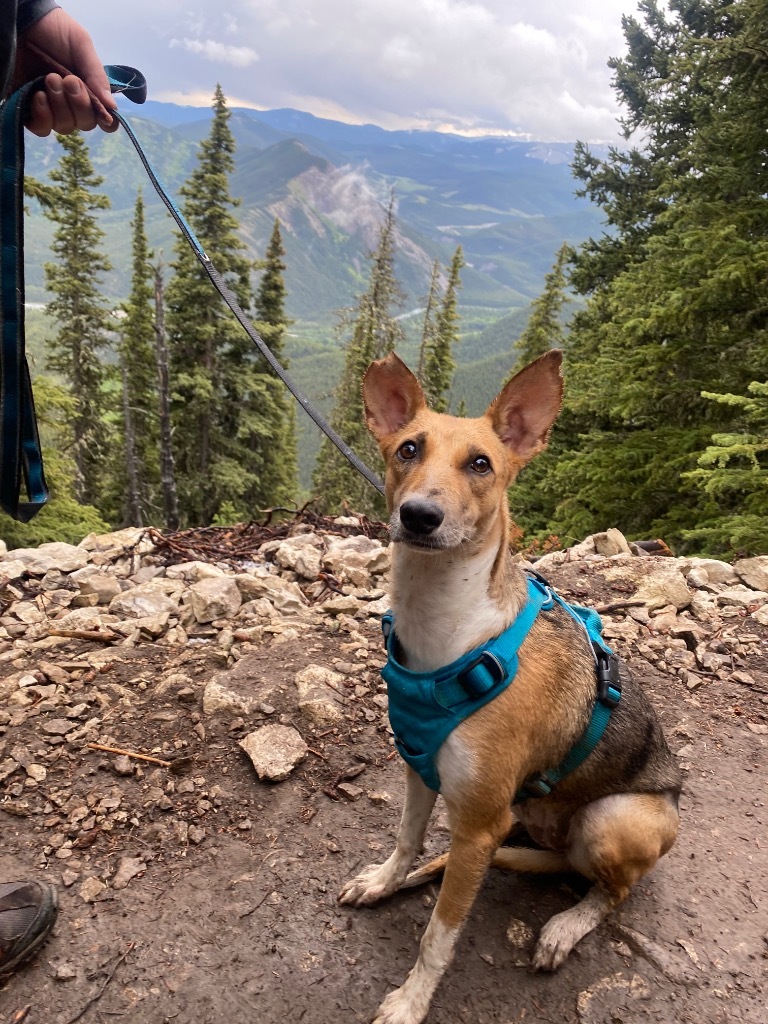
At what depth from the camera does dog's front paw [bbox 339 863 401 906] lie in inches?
120

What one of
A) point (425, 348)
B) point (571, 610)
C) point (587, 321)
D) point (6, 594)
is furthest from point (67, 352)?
point (571, 610)

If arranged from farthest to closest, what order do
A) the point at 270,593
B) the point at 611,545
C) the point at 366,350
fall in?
the point at 366,350 → the point at 611,545 → the point at 270,593

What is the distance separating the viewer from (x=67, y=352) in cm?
2780

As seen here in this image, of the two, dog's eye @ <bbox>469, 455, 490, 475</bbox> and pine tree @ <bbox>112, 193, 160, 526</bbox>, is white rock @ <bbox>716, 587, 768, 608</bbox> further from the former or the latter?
pine tree @ <bbox>112, 193, 160, 526</bbox>

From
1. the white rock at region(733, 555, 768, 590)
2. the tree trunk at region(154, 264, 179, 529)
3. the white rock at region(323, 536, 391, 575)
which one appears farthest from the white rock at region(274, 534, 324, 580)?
the tree trunk at region(154, 264, 179, 529)

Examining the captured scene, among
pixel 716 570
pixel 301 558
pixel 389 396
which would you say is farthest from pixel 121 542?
pixel 716 570

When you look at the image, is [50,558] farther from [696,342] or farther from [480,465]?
[696,342]

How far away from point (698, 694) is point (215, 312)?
81.7 feet

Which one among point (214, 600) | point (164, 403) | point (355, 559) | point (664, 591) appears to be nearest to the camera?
point (214, 600)

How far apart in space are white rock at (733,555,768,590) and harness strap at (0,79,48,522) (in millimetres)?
6641

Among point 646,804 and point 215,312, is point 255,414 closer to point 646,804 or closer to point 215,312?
point 215,312

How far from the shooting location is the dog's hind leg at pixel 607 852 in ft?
9.12

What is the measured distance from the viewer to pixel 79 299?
86.4ft

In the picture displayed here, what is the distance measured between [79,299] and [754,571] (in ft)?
92.0
